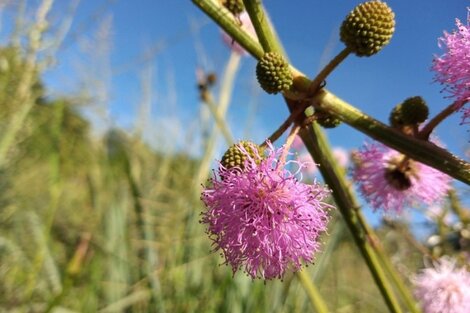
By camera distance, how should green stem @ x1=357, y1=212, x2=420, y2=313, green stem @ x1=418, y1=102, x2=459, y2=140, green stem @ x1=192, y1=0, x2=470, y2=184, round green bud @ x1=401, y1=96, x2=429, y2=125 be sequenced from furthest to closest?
green stem @ x1=357, y1=212, x2=420, y2=313
round green bud @ x1=401, y1=96, x2=429, y2=125
green stem @ x1=418, y1=102, x2=459, y2=140
green stem @ x1=192, y1=0, x2=470, y2=184

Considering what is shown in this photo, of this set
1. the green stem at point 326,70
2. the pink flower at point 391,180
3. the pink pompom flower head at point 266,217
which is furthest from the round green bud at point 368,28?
the pink flower at point 391,180

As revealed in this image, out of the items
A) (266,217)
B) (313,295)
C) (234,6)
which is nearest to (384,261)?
(313,295)

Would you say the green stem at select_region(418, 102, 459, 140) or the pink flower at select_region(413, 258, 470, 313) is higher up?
the green stem at select_region(418, 102, 459, 140)

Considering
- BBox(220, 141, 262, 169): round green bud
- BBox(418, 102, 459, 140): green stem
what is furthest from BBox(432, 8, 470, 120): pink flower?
BBox(220, 141, 262, 169): round green bud

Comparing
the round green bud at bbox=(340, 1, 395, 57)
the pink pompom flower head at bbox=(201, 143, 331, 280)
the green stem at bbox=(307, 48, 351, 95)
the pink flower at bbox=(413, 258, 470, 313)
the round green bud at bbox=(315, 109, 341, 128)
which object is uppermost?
the round green bud at bbox=(340, 1, 395, 57)

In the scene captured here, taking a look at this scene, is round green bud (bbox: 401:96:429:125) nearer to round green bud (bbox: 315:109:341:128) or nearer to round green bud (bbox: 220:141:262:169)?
round green bud (bbox: 315:109:341:128)

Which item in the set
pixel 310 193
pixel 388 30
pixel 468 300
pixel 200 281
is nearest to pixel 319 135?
pixel 310 193
